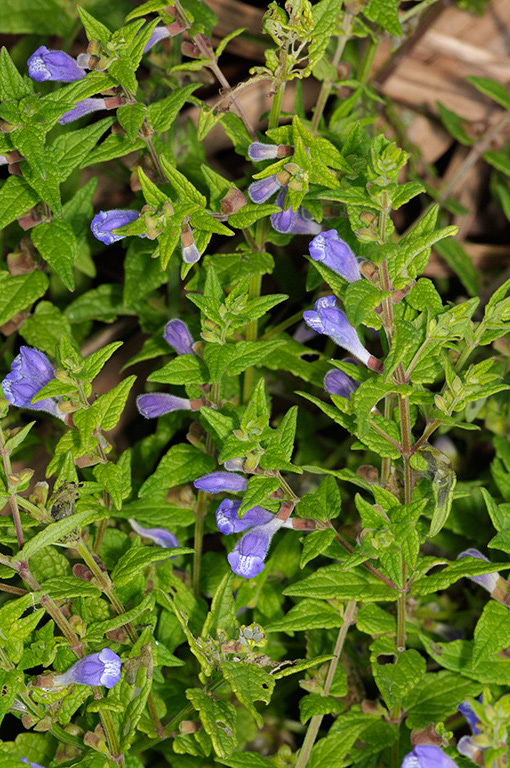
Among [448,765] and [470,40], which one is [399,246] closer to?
[448,765]

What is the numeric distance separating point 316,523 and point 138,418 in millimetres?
1614

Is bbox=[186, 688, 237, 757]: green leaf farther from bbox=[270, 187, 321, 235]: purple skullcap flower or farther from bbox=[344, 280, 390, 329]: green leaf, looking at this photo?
bbox=[270, 187, 321, 235]: purple skullcap flower

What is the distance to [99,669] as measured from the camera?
2.06 metres

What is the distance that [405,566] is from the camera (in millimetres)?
2287

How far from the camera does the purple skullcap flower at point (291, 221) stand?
8.12 feet

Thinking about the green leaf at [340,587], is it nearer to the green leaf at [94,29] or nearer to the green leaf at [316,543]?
the green leaf at [316,543]

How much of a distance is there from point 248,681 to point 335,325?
96 centimetres

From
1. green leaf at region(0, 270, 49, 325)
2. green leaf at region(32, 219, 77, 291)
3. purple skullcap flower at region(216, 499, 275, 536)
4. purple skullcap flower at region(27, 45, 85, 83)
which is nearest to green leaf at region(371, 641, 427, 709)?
purple skullcap flower at region(216, 499, 275, 536)

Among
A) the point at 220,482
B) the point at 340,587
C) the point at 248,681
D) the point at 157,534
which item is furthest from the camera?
the point at 157,534

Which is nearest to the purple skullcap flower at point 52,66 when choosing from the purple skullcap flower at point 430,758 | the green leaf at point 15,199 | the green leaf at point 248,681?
the green leaf at point 15,199

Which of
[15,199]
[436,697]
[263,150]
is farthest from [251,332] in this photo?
[436,697]

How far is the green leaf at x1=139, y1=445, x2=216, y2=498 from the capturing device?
251 centimetres

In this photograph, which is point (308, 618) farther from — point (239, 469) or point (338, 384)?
point (338, 384)

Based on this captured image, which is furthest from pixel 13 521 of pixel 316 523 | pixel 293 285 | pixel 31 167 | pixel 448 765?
pixel 293 285
